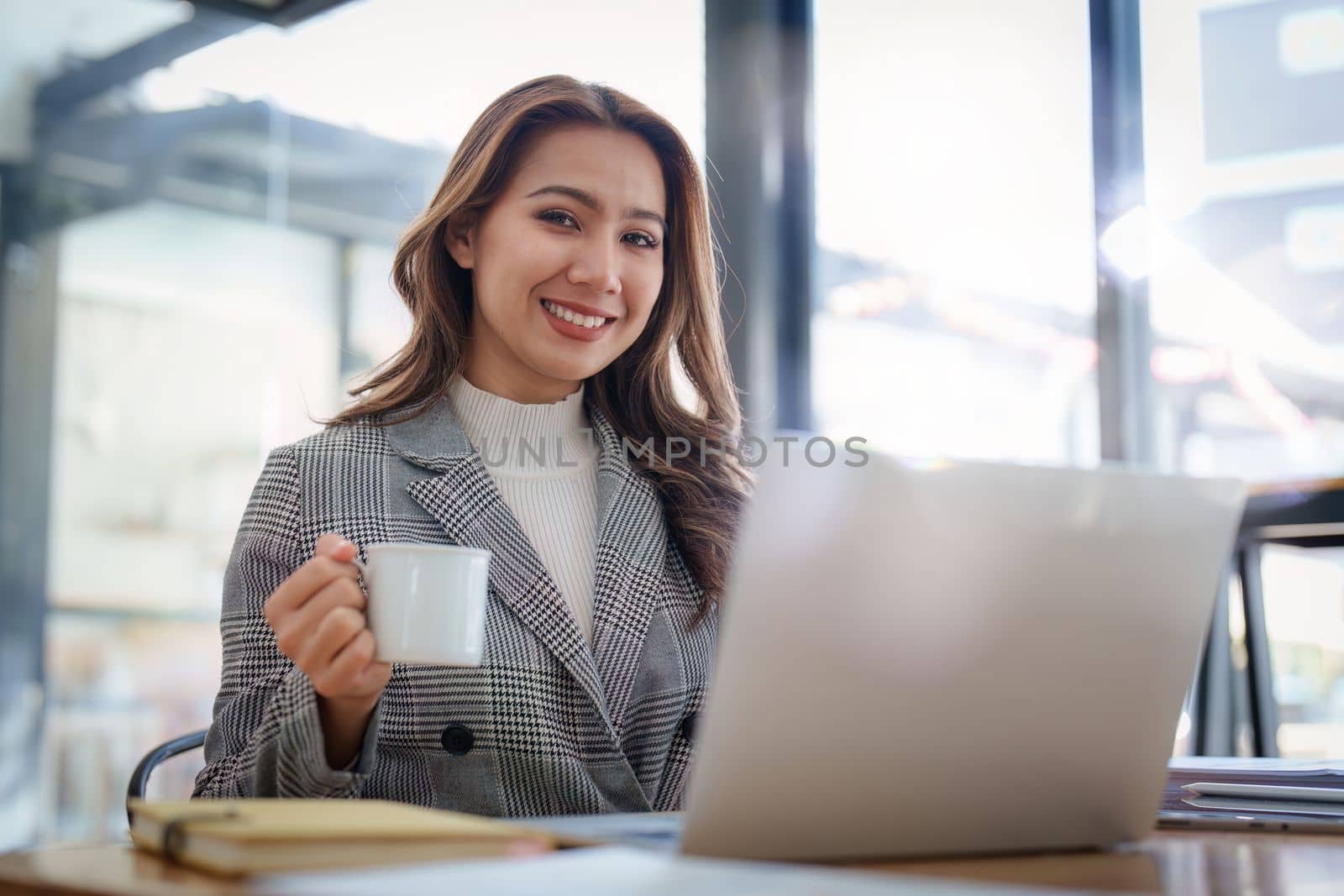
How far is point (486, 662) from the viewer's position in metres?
1.39

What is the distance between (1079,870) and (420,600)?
0.46 m

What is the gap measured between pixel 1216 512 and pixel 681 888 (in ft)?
1.43

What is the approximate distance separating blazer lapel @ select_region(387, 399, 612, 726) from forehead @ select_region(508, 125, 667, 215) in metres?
0.34

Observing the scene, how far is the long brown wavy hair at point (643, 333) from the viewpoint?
65.5 inches

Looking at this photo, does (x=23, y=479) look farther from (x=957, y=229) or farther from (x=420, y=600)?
(x=420, y=600)

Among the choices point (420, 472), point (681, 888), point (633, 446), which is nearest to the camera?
point (681, 888)

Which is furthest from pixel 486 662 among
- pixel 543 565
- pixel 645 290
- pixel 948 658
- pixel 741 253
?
pixel 741 253

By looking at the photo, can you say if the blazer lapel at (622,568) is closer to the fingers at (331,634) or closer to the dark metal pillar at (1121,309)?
the fingers at (331,634)

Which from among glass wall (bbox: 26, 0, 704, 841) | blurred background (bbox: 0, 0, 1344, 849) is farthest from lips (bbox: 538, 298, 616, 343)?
glass wall (bbox: 26, 0, 704, 841)

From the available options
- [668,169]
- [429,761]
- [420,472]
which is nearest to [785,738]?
[429,761]

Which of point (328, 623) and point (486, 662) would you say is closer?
point (328, 623)

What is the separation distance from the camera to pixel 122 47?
11.3 ft

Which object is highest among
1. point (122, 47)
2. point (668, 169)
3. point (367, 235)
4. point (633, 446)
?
point (122, 47)

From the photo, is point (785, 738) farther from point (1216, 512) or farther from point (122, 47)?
point (122, 47)
